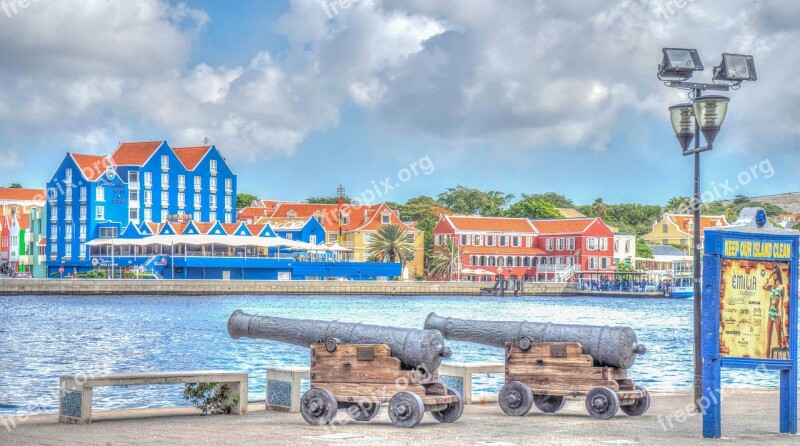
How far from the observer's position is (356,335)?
1364 centimetres

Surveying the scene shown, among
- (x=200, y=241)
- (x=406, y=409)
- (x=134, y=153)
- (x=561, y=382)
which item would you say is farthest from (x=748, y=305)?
(x=134, y=153)

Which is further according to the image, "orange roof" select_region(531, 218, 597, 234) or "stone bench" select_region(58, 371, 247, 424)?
"orange roof" select_region(531, 218, 597, 234)

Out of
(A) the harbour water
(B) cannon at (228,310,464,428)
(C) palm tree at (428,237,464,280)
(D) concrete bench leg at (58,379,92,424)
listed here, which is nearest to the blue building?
(A) the harbour water

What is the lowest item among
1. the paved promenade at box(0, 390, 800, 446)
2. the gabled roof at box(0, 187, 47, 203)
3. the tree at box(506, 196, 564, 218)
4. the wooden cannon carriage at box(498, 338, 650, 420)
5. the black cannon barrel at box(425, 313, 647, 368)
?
the paved promenade at box(0, 390, 800, 446)

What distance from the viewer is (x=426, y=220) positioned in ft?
452

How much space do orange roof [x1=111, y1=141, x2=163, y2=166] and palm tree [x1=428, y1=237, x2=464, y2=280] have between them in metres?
31.5

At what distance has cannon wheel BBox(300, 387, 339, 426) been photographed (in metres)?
13.3

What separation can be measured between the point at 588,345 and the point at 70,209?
102 meters

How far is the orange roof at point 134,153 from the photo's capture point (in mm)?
113938

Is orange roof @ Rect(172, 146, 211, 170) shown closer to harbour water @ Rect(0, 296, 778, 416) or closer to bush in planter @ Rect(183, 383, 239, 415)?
harbour water @ Rect(0, 296, 778, 416)

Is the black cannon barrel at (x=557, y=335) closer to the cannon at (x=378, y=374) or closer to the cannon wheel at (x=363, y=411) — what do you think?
the cannon at (x=378, y=374)

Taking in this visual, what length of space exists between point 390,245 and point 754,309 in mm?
106379

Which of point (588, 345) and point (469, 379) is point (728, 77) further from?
point (469, 379)

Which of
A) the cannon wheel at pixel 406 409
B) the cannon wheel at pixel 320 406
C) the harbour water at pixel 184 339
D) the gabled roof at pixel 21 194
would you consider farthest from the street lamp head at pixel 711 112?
the gabled roof at pixel 21 194
